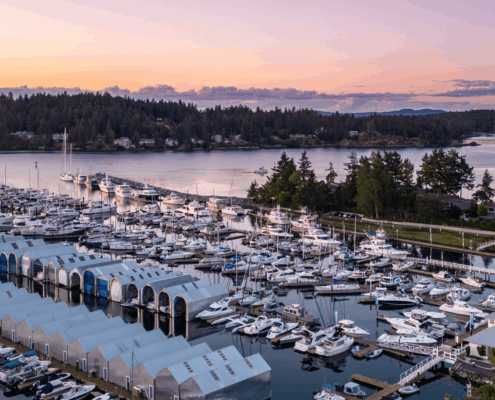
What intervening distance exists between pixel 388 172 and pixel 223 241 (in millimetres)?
12341

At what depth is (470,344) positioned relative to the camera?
13586mm

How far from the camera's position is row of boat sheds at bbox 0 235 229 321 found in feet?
57.6

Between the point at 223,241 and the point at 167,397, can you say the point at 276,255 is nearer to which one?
the point at 223,241

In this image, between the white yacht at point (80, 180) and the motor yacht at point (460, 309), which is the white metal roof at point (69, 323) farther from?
the white yacht at point (80, 180)

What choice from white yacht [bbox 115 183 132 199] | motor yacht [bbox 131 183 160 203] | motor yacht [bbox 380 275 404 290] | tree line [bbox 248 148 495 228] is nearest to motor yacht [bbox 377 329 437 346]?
motor yacht [bbox 380 275 404 290]

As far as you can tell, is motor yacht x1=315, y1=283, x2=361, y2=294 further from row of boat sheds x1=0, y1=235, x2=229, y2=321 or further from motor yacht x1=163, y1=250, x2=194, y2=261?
motor yacht x1=163, y1=250, x2=194, y2=261

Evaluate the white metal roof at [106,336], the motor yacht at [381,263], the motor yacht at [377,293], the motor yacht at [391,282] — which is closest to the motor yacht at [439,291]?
the motor yacht at [391,282]

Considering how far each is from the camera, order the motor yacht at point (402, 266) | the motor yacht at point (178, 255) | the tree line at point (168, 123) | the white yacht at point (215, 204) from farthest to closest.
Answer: the tree line at point (168, 123) → the white yacht at point (215, 204) → the motor yacht at point (178, 255) → the motor yacht at point (402, 266)

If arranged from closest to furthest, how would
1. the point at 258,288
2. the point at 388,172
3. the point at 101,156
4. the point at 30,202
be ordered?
the point at 258,288
the point at 388,172
the point at 30,202
the point at 101,156

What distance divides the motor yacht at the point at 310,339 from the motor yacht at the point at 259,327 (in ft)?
3.43

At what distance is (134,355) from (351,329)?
6.46 meters

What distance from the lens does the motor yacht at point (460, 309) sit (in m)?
17.4

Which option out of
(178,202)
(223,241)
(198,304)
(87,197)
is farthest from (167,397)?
(87,197)

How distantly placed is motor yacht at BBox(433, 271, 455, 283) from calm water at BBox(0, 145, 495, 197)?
3059cm
